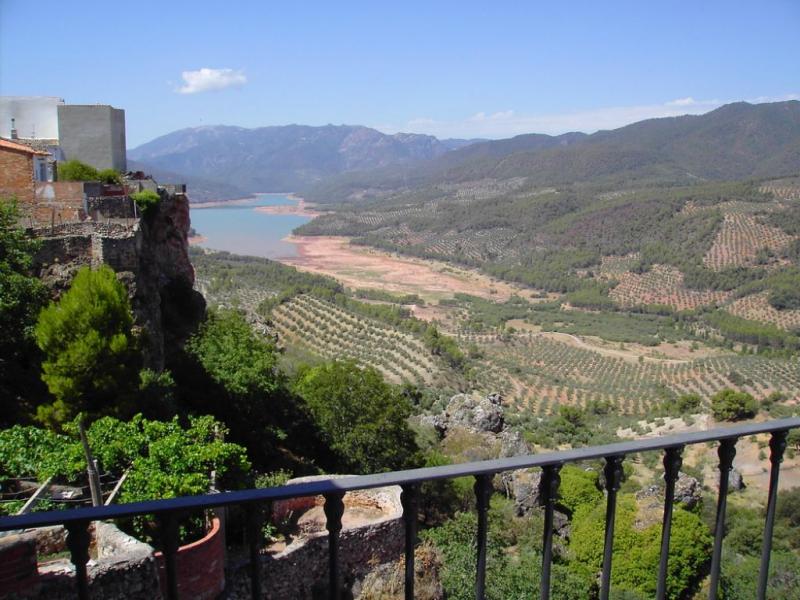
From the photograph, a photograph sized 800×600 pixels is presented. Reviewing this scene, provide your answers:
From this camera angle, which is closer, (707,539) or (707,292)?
(707,539)

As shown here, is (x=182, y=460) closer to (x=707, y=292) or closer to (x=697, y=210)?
(x=707, y=292)

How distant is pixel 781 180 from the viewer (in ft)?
289

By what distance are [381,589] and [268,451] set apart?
6.82 m

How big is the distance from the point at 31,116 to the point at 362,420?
55.5ft

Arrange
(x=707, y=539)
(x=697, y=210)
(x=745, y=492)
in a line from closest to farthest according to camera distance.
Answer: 1. (x=707, y=539)
2. (x=745, y=492)
3. (x=697, y=210)

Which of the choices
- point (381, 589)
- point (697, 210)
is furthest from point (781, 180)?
point (381, 589)

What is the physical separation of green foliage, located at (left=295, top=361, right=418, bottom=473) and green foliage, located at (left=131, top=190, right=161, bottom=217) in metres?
5.88

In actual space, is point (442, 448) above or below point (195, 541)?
below

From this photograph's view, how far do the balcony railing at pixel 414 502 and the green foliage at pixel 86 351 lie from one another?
8.49 m

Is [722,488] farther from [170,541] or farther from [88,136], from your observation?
[88,136]

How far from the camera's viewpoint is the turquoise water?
103m

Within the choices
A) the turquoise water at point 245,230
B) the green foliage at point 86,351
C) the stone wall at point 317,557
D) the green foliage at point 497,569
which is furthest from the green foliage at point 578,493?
the turquoise water at point 245,230

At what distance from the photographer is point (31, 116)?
23.8 meters

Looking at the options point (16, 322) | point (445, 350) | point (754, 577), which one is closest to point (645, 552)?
point (754, 577)
